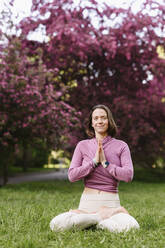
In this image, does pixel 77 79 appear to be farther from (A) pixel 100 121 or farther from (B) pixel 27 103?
(A) pixel 100 121

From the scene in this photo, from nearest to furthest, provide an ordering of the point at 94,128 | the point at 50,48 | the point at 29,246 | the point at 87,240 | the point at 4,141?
the point at 29,246 < the point at 87,240 < the point at 94,128 < the point at 4,141 < the point at 50,48

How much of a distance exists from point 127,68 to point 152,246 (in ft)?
28.1

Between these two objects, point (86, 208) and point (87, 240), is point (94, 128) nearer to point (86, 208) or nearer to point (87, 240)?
point (86, 208)

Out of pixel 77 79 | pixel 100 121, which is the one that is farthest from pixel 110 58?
pixel 100 121

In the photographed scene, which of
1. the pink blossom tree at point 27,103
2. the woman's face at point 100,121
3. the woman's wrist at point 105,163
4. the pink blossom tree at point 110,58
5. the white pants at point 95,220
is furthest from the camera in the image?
the pink blossom tree at point 110,58

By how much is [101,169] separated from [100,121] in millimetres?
523

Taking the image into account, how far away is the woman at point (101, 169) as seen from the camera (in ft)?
11.0

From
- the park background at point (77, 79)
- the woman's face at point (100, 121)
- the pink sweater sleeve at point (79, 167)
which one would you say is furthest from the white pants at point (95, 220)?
the park background at point (77, 79)

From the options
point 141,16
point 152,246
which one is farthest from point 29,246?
point 141,16

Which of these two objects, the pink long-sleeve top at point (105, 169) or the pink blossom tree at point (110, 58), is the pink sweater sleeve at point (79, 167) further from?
the pink blossom tree at point (110, 58)

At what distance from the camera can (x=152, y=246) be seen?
9.29 ft

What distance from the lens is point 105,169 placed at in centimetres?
346

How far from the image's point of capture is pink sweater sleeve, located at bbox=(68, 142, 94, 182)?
11.0 ft

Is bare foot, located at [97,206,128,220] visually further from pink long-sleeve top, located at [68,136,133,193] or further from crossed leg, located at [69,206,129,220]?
pink long-sleeve top, located at [68,136,133,193]
